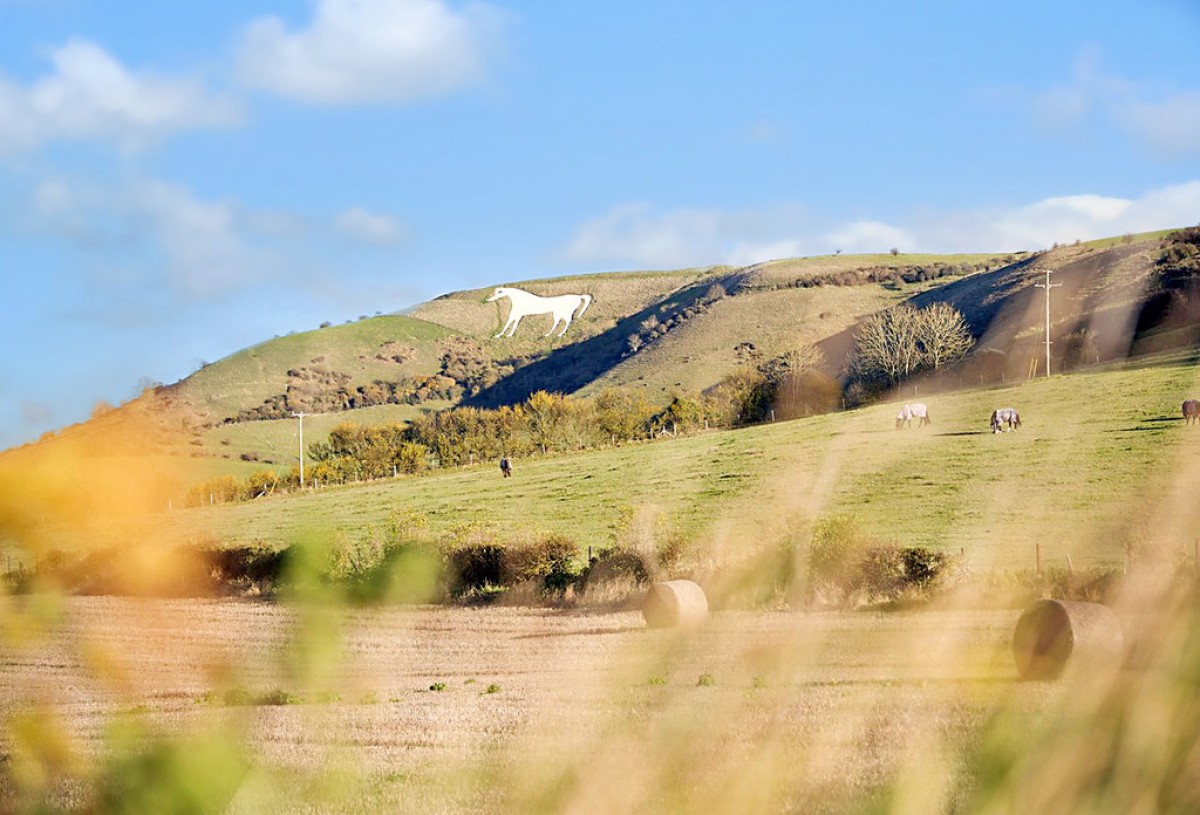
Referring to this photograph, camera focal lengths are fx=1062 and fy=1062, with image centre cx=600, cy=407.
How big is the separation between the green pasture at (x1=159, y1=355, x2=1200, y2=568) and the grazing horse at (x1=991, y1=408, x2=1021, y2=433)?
527 millimetres

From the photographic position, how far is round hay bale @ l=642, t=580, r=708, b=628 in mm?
19562

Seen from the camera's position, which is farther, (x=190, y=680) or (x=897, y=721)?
(x=897, y=721)

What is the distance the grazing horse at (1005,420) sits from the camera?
4343cm

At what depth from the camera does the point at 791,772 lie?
297 inches

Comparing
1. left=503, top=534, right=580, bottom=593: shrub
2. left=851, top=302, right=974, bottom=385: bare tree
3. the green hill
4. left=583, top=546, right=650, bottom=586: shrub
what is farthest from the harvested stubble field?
left=851, top=302, right=974, bottom=385: bare tree

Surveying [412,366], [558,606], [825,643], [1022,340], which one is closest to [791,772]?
[825,643]

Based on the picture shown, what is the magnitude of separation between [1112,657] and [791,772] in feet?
19.0

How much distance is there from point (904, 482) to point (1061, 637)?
2418cm

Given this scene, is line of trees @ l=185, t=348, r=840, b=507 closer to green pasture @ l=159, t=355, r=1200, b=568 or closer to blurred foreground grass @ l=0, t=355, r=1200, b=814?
green pasture @ l=159, t=355, r=1200, b=568

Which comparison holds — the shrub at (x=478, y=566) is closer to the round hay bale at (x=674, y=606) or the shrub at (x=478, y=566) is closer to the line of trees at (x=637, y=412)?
the round hay bale at (x=674, y=606)

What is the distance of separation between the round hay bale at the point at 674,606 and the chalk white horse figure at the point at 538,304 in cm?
989

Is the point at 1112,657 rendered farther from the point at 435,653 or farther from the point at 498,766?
the point at 435,653

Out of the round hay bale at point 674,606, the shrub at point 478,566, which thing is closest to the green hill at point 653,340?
the shrub at point 478,566

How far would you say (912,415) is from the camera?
159 feet
